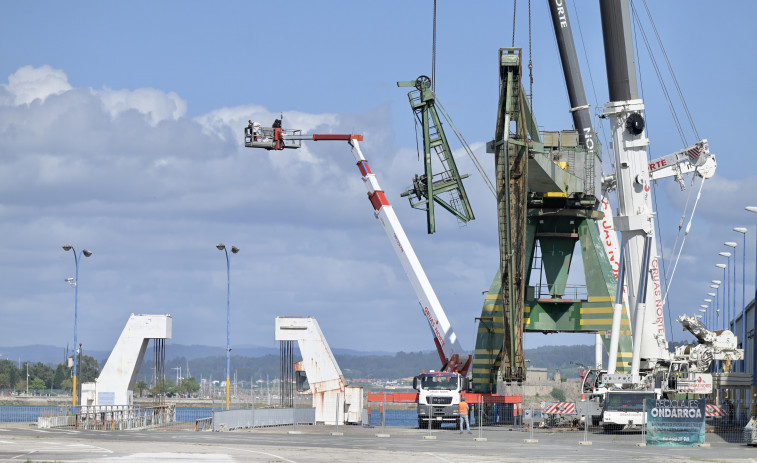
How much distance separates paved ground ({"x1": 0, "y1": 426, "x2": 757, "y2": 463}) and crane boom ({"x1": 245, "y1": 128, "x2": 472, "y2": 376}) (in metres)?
18.4

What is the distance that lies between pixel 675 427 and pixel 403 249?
2884 cm

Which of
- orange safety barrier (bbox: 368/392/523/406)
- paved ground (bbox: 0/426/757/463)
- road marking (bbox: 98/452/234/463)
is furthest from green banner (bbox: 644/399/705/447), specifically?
road marking (bbox: 98/452/234/463)

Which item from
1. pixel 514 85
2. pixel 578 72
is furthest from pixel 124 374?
pixel 578 72

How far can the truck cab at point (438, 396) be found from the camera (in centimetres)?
5544

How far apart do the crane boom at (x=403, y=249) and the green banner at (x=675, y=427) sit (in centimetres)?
2544

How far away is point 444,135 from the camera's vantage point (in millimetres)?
68500

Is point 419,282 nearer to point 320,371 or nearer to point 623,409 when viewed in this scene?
point 320,371

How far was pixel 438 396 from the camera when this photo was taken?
55.6 m

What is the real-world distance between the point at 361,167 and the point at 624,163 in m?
19.9

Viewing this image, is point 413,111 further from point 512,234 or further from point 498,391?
point 498,391

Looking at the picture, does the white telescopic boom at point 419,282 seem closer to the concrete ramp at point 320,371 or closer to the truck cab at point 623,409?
the concrete ramp at point 320,371

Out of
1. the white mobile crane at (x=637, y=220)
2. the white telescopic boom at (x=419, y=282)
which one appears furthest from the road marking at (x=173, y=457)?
the white telescopic boom at (x=419, y=282)

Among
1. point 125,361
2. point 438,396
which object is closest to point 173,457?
point 438,396

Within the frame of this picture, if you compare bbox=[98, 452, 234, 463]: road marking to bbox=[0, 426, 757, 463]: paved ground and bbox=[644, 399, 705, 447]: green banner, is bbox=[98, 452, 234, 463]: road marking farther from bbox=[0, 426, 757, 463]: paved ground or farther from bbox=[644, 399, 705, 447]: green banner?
bbox=[644, 399, 705, 447]: green banner
